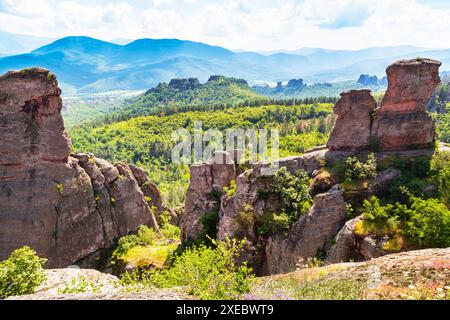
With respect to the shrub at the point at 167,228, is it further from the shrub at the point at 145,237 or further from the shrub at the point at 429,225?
the shrub at the point at 429,225

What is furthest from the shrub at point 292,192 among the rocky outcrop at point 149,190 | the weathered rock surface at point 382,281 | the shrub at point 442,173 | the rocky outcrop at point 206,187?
the rocky outcrop at point 149,190

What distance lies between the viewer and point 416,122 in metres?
41.1

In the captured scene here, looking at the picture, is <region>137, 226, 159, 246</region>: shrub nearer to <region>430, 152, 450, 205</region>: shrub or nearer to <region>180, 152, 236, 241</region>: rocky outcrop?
<region>180, 152, 236, 241</region>: rocky outcrop

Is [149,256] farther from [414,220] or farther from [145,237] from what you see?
[414,220]

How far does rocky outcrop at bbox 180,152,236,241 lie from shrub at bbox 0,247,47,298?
24.8 meters

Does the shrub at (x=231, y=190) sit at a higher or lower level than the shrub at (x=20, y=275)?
higher

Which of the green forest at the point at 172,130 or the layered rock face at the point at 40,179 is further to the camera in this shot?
the green forest at the point at 172,130

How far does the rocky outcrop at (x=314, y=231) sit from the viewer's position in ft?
115

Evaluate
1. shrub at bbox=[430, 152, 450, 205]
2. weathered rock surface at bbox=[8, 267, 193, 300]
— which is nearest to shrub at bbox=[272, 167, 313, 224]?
shrub at bbox=[430, 152, 450, 205]

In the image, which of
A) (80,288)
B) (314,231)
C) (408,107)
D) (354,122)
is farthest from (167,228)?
(408,107)

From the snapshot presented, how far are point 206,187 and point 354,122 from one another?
843 inches

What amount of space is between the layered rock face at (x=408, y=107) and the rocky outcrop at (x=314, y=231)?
37.4ft

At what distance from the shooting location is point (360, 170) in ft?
123
